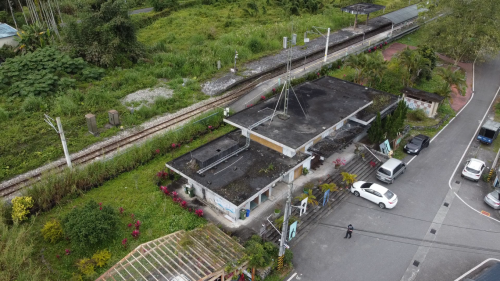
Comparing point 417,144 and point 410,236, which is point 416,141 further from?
point 410,236

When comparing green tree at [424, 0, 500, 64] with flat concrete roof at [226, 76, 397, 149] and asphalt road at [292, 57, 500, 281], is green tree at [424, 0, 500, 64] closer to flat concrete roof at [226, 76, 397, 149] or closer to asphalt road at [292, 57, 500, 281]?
flat concrete roof at [226, 76, 397, 149]

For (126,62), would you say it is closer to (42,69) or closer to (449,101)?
(42,69)

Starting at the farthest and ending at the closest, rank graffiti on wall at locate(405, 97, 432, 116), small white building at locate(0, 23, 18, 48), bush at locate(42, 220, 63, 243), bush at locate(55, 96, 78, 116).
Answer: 1. small white building at locate(0, 23, 18, 48)
2. graffiti on wall at locate(405, 97, 432, 116)
3. bush at locate(55, 96, 78, 116)
4. bush at locate(42, 220, 63, 243)

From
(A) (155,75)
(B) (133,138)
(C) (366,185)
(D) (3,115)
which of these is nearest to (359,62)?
(C) (366,185)

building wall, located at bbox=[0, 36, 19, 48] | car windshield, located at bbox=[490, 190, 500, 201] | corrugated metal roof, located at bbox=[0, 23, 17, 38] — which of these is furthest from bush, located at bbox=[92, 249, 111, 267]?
corrugated metal roof, located at bbox=[0, 23, 17, 38]

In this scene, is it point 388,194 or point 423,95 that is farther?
point 423,95

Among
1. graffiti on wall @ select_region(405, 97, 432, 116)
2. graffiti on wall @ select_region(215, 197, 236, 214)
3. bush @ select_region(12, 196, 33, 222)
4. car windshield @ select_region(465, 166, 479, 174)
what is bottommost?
car windshield @ select_region(465, 166, 479, 174)

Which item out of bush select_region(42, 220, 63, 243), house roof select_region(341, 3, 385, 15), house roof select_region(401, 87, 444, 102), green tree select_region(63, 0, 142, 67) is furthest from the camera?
house roof select_region(341, 3, 385, 15)
